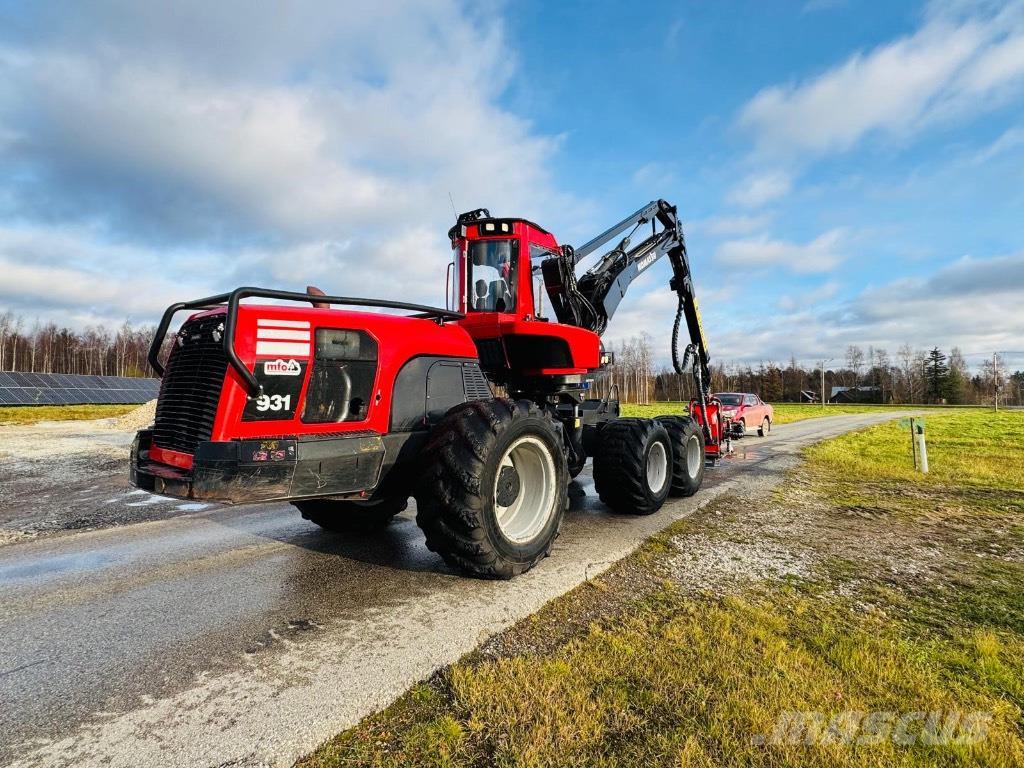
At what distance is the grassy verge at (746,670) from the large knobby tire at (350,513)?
2317 mm

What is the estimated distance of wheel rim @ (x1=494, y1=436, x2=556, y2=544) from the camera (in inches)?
175

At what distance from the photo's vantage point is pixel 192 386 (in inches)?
145

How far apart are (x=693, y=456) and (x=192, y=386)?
620 centimetres

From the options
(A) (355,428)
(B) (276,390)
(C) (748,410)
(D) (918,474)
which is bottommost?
(D) (918,474)

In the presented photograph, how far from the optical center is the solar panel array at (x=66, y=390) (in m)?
30.0

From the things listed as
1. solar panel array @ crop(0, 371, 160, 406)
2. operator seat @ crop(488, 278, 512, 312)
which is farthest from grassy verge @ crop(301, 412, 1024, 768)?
solar panel array @ crop(0, 371, 160, 406)

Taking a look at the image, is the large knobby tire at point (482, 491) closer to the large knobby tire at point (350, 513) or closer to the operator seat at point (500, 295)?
the large knobby tire at point (350, 513)

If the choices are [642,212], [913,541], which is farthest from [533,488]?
[642,212]

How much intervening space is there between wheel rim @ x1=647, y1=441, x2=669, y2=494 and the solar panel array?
32.9 metres

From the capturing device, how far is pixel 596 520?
6.13 metres

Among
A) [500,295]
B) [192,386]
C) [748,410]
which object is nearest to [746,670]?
[192,386]

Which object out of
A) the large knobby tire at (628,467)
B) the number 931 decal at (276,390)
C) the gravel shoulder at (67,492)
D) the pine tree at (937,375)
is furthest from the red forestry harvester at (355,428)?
the pine tree at (937,375)

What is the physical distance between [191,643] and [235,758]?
121 cm

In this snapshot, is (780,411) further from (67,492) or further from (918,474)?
(67,492)
